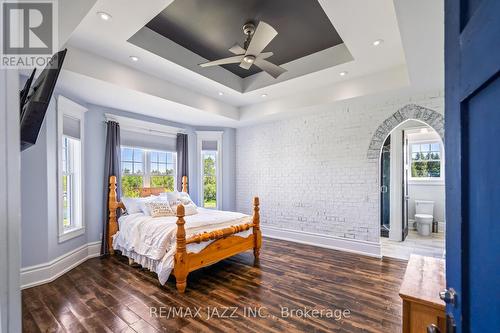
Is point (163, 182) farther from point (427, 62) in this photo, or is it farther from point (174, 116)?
point (427, 62)

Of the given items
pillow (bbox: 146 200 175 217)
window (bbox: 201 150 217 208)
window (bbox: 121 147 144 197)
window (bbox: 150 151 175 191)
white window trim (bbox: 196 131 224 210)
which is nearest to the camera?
pillow (bbox: 146 200 175 217)

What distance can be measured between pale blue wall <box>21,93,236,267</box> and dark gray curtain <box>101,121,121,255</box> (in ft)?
0.29

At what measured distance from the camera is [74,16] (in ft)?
6.69

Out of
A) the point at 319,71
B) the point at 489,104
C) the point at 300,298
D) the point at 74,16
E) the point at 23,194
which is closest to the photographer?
the point at 489,104

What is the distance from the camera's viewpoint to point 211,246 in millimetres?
3303

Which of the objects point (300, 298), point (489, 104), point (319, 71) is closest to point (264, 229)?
point (300, 298)

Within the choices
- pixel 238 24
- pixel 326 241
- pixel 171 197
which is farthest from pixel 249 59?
pixel 326 241

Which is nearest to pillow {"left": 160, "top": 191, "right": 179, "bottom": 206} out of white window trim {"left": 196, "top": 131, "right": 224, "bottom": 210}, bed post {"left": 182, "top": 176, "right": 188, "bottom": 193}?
bed post {"left": 182, "top": 176, "right": 188, "bottom": 193}

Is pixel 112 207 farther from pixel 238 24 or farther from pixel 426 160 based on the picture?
pixel 426 160

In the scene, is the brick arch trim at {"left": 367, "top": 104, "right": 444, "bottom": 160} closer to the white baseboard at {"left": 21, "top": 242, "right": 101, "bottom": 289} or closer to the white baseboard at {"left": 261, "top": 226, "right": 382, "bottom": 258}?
the white baseboard at {"left": 261, "top": 226, "right": 382, "bottom": 258}

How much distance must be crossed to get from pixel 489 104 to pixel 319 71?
3283 millimetres

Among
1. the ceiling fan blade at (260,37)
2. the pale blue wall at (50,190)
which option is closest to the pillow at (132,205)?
the pale blue wall at (50,190)

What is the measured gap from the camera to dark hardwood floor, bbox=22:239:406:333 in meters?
2.27

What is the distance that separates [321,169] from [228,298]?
3017 millimetres
